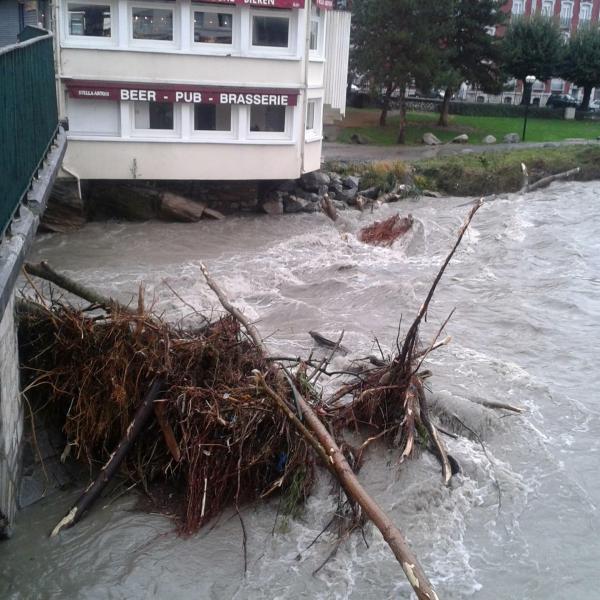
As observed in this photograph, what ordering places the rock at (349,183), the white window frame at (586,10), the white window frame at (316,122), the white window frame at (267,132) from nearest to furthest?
1. the white window frame at (267,132)
2. the white window frame at (316,122)
3. the rock at (349,183)
4. the white window frame at (586,10)

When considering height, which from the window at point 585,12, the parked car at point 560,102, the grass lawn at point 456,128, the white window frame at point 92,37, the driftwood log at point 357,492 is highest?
the window at point 585,12

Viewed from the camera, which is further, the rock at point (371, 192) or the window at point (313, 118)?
the rock at point (371, 192)

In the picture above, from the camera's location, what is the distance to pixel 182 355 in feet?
25.3

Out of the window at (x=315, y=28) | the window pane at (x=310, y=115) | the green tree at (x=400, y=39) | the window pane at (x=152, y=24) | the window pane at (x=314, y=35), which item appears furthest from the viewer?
the green tree at (x=400, y=39)

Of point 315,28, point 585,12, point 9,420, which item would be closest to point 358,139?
point 315,28

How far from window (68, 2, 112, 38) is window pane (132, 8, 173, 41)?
65 cm

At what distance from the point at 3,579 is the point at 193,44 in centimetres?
1516

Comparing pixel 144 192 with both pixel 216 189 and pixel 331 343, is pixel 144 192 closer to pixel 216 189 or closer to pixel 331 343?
pixel 216 189

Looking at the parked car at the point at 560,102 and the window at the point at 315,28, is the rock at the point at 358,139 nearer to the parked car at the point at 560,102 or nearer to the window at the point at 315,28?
the window at the point at 315,28

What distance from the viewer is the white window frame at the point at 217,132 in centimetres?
1975

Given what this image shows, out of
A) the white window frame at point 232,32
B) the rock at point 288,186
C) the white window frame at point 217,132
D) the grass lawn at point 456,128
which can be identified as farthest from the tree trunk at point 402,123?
the white window frame at point 232,32

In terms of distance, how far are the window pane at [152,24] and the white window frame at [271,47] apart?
1859 mm

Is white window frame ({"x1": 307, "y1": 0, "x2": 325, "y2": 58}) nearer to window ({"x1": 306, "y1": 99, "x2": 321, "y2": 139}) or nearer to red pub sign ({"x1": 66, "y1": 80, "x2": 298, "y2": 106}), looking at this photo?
window ({"x1": 306, "y1": 99, "x2": 321, "y2": 139})

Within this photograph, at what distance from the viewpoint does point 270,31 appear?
A: 64.6 feet
